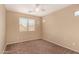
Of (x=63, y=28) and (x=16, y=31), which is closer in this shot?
(x=63, y=28)

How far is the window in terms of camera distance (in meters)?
3.66

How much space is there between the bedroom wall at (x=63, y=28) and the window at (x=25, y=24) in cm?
80

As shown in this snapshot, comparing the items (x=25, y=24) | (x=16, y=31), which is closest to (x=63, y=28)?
(x=25, y=24)

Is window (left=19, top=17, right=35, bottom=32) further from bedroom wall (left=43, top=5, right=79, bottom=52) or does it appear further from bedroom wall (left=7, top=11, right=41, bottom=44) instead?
bedroom wall (left=43, top=5, right=79, bottom=52)

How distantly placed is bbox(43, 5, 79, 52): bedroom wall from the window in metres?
0.80

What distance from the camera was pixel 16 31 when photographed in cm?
370

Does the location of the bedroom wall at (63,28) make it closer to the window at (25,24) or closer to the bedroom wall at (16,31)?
the bedroom wall at (16,31)

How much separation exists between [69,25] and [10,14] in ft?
8.45

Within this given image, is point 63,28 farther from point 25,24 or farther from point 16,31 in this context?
point 16,31

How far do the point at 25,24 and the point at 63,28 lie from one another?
5.96 feet
